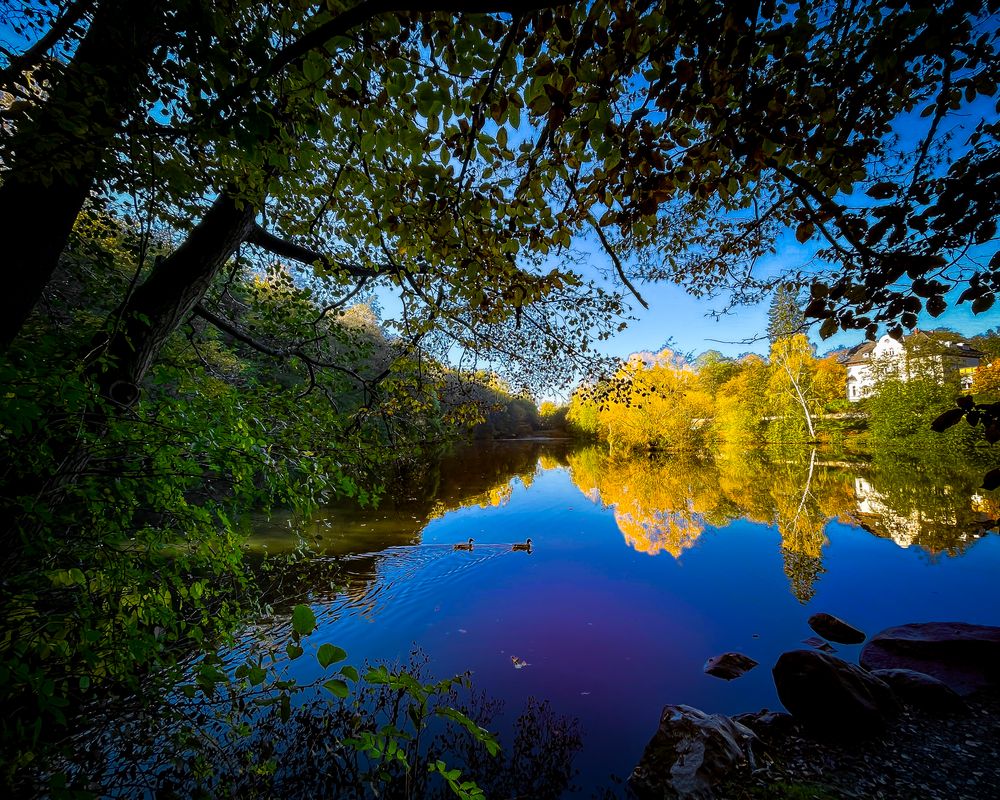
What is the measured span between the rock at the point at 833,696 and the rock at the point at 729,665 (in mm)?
775

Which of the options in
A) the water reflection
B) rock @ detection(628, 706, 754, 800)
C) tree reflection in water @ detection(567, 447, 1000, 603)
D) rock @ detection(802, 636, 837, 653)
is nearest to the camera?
rock @ detection(628, 706, 754, 800)

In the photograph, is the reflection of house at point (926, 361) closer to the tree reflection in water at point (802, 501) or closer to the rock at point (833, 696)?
the tree reflection in water at point (802, 501)

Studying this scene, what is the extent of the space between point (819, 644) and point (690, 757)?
4.57 metres

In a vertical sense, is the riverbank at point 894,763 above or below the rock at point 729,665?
above

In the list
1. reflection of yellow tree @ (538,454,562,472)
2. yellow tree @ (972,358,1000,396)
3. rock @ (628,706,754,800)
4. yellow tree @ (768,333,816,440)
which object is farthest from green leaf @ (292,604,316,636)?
yellow tree @ (768,333,816,440)

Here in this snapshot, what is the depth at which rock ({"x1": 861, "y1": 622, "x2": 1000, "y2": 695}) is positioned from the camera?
17.7 feet

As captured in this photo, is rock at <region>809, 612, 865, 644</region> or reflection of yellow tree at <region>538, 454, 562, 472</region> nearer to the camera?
rock at <region>809, 612, 865, 644</region>

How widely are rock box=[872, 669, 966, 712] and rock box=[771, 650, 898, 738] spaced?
16.1 inches

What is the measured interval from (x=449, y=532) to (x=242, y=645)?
778cm

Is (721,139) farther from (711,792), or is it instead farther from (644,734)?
(644,734)

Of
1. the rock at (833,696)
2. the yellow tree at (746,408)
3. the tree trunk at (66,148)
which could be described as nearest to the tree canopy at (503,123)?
the tree trunk at (66,148)

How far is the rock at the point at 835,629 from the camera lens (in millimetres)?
6848

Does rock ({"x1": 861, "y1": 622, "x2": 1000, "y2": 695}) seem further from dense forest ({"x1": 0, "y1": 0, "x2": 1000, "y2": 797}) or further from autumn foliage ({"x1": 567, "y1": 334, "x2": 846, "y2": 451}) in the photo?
autumn foliage ({"x1": 567, "y1": 334, "x2": 846, "y2": 451})

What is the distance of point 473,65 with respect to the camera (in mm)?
1830
